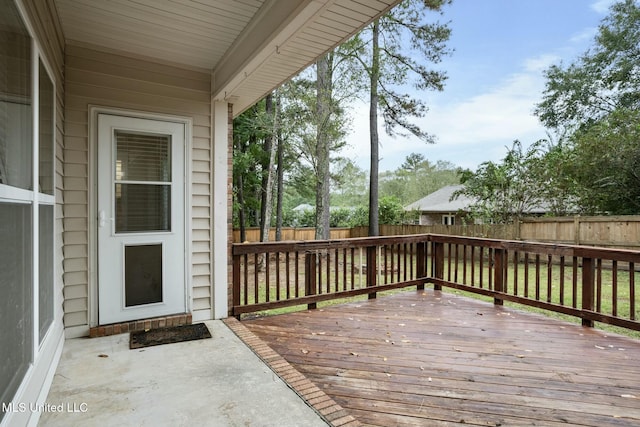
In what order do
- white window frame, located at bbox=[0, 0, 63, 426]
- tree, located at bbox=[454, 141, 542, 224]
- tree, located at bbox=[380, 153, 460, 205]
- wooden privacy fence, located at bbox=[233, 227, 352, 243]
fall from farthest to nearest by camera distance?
tree, located at bbox=[380, 153, 460, 205], wooden privacy fence, located at bbox=[233, 227, 352, 243], tree, located at bbox=[454, 141, 542, 224], white window frame, located at bbox=[0, 0, 63, 426]

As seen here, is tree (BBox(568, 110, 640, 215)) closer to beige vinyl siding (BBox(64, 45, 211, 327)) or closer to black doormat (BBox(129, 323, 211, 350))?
beige vinyl siding (BBox(64, 45, 211, 327))

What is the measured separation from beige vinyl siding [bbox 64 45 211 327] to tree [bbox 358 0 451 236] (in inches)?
284

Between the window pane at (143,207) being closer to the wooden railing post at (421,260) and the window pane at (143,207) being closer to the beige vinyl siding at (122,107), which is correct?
the beige vinyl siding at (122,107)

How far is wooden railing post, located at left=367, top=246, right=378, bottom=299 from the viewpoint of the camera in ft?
15.1

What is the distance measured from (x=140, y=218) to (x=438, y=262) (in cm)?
409

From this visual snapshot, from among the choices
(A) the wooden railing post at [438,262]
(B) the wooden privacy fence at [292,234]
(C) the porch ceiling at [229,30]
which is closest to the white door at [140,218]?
(C) the porch ceiling at [229,30]

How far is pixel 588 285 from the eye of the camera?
349 centimetres

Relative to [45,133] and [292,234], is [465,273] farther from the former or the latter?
[292,234]

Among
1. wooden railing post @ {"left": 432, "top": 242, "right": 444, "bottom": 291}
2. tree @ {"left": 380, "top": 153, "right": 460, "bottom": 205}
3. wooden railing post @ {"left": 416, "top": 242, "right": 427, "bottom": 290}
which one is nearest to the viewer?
wooden railing post @ {"left": 432, "top": 242, "right": 444, "bottom": 291}

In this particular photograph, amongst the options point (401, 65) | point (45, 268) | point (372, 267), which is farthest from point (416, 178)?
point (45, 268)

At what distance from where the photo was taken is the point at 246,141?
34.1 feet

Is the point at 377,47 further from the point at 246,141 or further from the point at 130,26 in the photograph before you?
the point at 130,26

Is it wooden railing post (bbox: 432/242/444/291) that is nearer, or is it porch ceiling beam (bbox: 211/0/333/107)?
porch ceiling beam (bbox: 211/0/333/107)

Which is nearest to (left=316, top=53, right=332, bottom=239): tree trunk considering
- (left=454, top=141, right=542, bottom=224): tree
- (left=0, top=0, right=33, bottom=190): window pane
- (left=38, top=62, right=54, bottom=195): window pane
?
(left=454, top=141, right=542, bottom=224): tree
